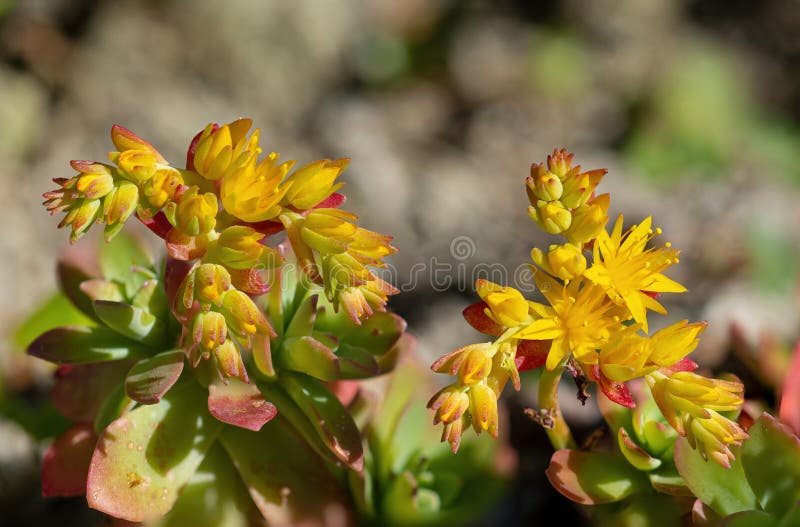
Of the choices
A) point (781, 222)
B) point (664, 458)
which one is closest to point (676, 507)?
point (664, 458)

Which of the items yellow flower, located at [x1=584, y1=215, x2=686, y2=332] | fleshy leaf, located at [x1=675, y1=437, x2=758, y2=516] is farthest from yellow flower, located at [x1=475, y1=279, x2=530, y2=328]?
fleshy leaf, located at [x1=675, y1=437, x2=758, y2=516]

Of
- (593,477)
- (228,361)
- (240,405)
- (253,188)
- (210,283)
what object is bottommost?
(593,477)

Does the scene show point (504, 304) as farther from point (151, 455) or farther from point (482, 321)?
point (151, 455)

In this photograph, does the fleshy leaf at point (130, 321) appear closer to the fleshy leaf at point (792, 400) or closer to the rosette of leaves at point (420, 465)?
the rosette of leaves at point (420, 465)

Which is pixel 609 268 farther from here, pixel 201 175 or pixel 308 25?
pixel 308 25

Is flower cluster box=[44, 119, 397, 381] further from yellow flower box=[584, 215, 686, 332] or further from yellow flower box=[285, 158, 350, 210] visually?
yellow flower box=[584, 215, 686, 332]

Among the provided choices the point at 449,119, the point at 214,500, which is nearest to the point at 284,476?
the point at 214,500
